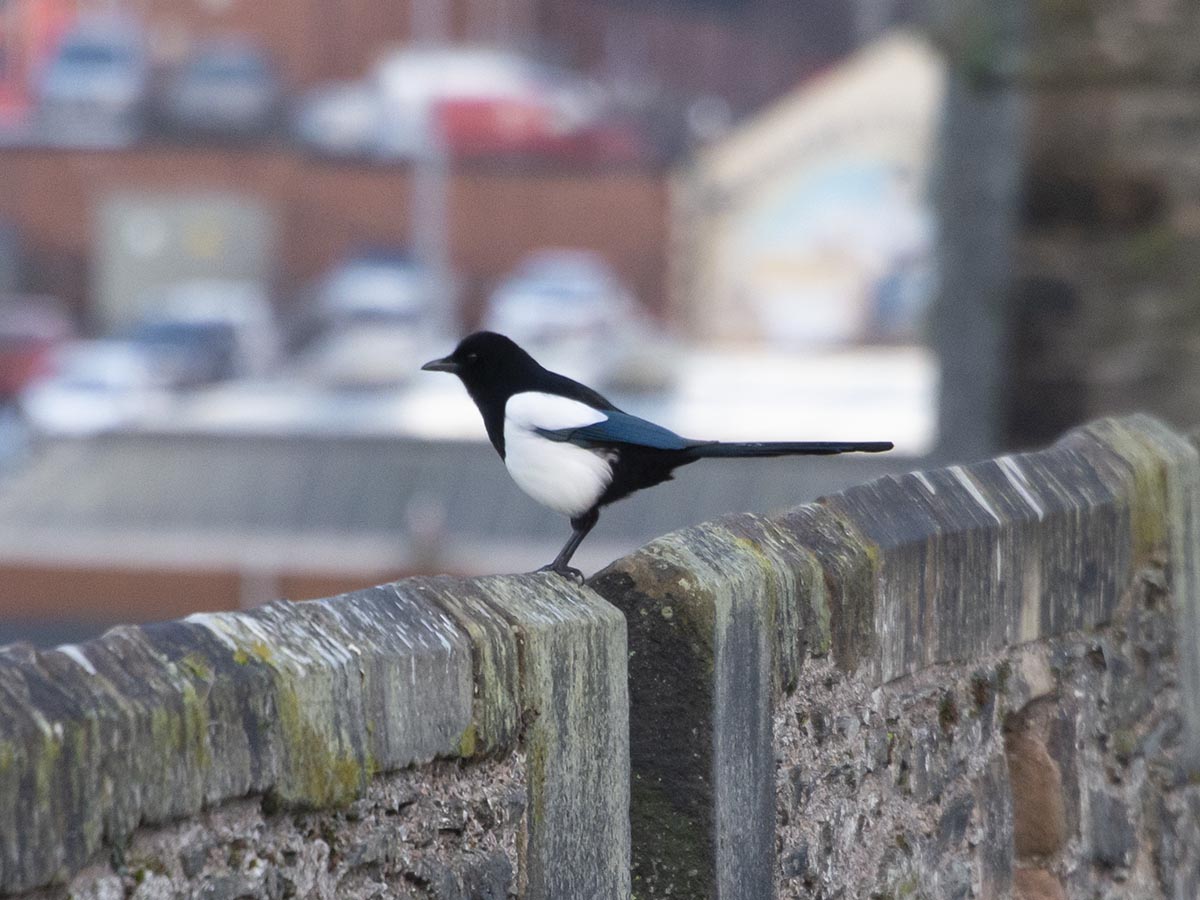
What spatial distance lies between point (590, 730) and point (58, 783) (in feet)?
2.87

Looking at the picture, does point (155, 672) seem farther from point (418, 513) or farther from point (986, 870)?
point (418, 513)

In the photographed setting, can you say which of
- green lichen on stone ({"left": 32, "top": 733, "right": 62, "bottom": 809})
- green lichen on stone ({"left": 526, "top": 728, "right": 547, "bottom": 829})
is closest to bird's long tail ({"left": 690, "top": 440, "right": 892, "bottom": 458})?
green lichen on stone ({"left": 526, "top": 728, "right": 547, "bottom": 829})

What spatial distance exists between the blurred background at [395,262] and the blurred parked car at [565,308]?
0.07 meters

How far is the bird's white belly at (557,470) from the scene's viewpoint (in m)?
3.56

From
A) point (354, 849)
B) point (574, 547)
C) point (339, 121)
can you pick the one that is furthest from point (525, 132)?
point (354, 849)

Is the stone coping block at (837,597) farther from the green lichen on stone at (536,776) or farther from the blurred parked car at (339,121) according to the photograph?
the blurred parked car at (339,121)

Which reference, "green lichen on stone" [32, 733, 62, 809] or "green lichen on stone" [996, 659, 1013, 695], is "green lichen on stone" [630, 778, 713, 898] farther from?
"green lichen on stone" [32, 733, 62, 809]

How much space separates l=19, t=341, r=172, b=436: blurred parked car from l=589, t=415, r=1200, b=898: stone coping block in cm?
2657

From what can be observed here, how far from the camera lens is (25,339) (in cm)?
3347

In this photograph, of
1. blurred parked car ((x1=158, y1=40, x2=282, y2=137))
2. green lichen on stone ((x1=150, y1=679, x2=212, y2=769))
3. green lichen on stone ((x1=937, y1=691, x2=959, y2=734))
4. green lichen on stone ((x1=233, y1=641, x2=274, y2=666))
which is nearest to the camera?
green lichen on stone ((x1=150, y1=679, x2=212, y2=769))

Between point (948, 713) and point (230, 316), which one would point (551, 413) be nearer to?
point (948, 713)

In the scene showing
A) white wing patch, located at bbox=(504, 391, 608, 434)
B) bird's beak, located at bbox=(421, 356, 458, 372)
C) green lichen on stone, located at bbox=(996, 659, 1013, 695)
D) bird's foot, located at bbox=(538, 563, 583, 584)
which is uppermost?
bird's beak, located at bbox=(421, 356, 458, 372)

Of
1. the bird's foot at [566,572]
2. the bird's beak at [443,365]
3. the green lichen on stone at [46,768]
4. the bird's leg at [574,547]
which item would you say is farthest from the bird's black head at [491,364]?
the green lichen on stone at [46,768]

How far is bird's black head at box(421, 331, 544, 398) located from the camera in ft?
12.2
